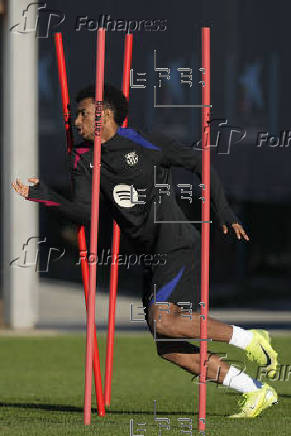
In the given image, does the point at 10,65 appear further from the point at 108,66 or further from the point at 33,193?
the point at 108,66

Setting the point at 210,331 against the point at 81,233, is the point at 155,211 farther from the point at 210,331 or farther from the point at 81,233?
the point at 81,233

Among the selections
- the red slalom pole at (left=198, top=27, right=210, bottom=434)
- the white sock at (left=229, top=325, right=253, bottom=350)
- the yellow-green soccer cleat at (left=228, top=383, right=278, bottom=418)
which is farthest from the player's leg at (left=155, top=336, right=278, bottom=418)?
the red slalom pole at (left=198, top=27, right=210, bottom=434)

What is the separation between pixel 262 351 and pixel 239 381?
304 millimetres

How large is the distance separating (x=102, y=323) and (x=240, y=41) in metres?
14.4

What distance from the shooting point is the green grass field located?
898cm

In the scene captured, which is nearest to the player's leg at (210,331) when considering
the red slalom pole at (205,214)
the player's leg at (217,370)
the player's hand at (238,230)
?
the player's leg at (217,370)

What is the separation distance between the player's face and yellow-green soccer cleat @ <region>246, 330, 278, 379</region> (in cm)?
170

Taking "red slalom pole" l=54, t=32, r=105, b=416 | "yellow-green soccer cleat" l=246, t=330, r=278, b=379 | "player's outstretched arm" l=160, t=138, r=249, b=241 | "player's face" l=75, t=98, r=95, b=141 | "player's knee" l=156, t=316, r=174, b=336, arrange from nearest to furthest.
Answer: "player's outstretched arm" l=160, t=138, r=249, b=241 < "player's knee" l=156, t=316, r=174, b=336 < "player's face" l=75, t=98, r=95, b=141 < "yellow-green soccer cleat" l=246, t=330, r=278, b=379 < "red slalom pole" l=54, t=32, r=105, b=416

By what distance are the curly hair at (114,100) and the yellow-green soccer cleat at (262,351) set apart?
5.43ft

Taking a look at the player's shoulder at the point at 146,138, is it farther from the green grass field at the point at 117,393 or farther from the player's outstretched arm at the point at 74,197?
the green grass field at the point at 117,393

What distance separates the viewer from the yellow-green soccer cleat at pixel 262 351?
30.8 ft

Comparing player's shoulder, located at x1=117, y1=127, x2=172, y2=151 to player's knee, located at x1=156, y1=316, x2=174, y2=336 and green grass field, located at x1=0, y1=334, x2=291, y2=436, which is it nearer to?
player's knee, located at x1=156, y1=316, x2=174, y2=336

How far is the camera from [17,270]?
56.2 feet

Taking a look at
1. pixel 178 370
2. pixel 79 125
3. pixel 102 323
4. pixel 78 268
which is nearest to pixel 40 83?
pixel 78 268
